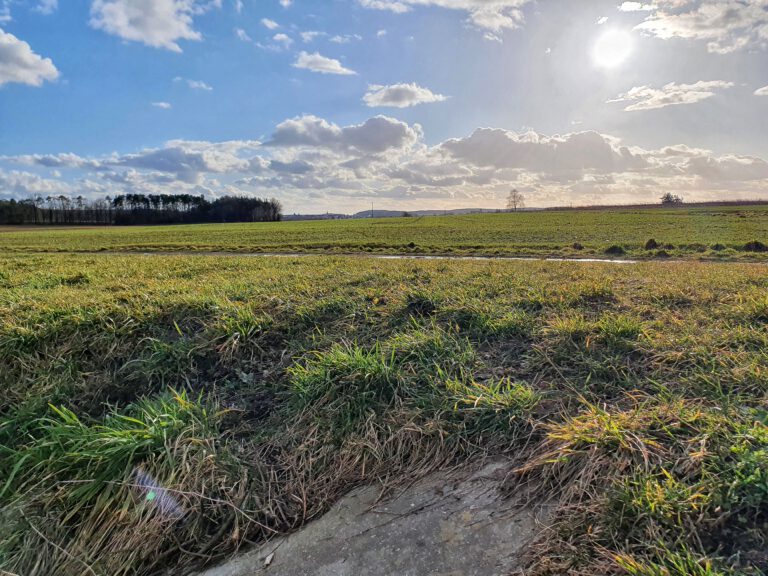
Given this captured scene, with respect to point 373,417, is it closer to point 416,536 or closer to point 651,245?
point 416,536

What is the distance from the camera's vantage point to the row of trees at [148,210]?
9781cm

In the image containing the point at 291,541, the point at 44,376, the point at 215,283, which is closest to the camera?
the point at 291,541

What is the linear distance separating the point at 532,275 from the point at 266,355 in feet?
17.3

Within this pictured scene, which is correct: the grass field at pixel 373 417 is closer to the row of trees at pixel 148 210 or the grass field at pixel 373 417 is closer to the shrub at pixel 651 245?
the shrub at pixel 651 245

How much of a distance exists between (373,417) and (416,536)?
43.4 inches

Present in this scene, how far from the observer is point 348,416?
366cm

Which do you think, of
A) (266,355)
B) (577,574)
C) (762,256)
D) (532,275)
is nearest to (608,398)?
(577,574)

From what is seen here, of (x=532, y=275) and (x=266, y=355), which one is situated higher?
(x=532, y=275)

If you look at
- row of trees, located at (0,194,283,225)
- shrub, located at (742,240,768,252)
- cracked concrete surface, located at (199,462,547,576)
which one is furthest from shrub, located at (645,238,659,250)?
row of trees, located at (0,194,283,225)

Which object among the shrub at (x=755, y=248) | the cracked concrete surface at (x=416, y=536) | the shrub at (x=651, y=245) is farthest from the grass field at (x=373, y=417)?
the shrub at (x=755, y=248)

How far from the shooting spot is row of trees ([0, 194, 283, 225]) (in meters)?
97.8

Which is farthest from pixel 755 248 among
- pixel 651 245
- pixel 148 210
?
pixel 148 210

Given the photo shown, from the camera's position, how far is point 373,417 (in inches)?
143

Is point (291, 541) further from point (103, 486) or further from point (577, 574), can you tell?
point (577, 574)
